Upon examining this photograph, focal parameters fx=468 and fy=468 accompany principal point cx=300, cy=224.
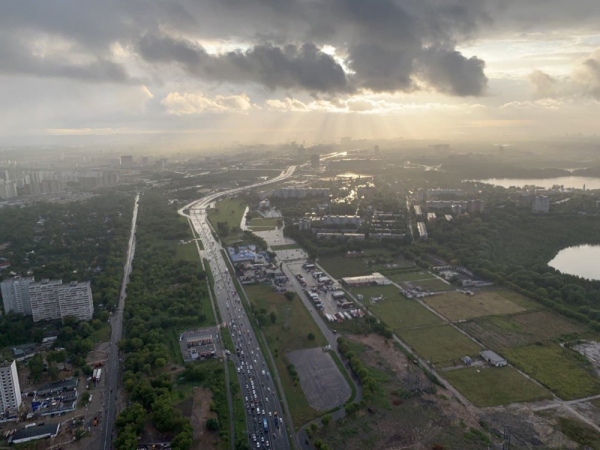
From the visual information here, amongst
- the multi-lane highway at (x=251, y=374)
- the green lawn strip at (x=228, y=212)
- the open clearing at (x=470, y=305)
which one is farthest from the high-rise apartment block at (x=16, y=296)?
the open clearing at (x=470, y=305)

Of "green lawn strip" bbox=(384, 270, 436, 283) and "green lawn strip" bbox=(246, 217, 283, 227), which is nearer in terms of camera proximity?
"green lawn strip" bbox=(384, 270, 436, 283)

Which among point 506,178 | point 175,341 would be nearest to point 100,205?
point 175,341

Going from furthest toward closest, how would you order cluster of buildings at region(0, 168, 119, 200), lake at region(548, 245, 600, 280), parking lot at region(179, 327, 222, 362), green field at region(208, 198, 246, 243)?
cluster of buildings at region(0, 168, 119, 200), green field at region(208, 198, 246, 243), lake at region(548, 245, 600, 280), parking lot at region(179, 327, 222, 362)

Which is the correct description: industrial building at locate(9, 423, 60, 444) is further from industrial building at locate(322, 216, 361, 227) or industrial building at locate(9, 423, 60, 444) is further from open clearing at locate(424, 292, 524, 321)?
industrial building at locate(322, 216, 361, 227)

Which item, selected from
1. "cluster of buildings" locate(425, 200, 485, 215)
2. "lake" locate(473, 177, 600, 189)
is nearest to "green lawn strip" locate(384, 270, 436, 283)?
"cluster of buildings" locate(425, 200, 485, 215)

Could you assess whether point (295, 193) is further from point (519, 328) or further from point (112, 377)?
point (112, 377)

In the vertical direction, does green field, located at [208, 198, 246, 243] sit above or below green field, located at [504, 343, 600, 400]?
above

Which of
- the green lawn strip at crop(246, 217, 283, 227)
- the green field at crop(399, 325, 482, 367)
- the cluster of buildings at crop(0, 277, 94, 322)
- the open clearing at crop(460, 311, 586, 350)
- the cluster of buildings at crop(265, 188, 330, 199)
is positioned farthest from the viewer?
the cluster of buildings at crop(265, 188, 330, 199)
